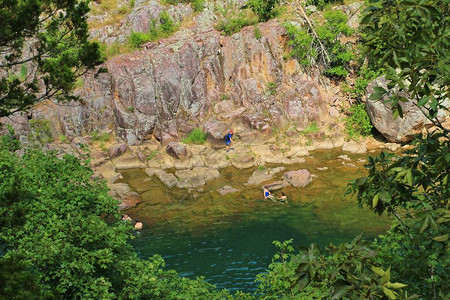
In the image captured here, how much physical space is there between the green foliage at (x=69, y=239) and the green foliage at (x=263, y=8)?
35234 mm

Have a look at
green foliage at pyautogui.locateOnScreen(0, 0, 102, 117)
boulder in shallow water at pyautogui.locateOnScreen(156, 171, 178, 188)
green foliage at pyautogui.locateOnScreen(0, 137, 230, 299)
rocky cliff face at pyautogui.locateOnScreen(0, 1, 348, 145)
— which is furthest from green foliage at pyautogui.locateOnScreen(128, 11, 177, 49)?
green foliage at pyautogui.locateOnScreen(0, 0, 102, 117)

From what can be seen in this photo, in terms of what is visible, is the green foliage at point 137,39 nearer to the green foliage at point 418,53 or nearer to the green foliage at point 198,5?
the green foliage at point 198,5

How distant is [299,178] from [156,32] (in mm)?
26337

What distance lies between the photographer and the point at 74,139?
3959 centimetres

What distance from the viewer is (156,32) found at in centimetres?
4647

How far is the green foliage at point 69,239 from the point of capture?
10.8 m

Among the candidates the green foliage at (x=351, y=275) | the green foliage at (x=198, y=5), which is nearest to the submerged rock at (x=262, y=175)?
the green foliage at (x=198, y=5)

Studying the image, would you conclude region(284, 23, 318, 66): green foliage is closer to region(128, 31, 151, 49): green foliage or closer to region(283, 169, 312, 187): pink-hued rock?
region(283, 169, 312, 187): pink-hued rock

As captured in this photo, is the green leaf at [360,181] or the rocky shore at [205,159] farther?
the rocky shore at [205,159]

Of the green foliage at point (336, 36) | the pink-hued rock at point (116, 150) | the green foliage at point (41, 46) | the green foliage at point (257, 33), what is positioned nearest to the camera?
the green foliage at point (41, 46)

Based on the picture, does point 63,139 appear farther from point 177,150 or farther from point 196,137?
point 196,137

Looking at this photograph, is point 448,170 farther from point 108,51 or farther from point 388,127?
point 108,51

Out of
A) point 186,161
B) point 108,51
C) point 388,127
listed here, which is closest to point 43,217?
point 186,161

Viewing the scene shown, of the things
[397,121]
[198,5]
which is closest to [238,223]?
[397,121]
